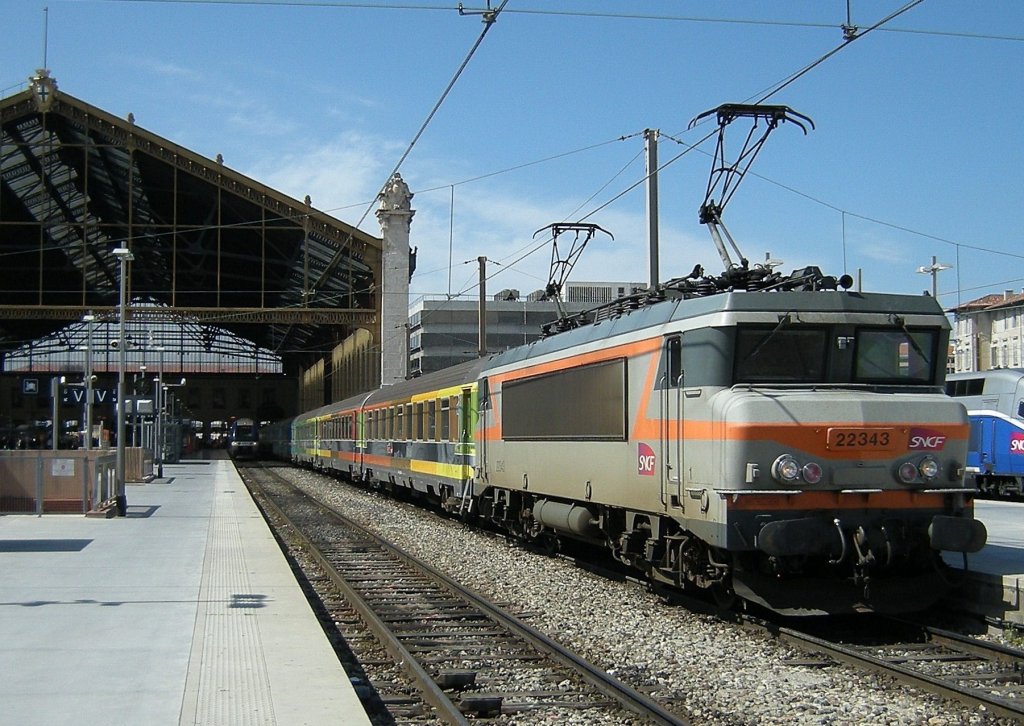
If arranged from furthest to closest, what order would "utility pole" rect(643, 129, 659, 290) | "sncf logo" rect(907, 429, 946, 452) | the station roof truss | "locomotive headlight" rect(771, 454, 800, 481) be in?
1. the station roof truss
2. "utility pole" rect(643, 129, 659, 290)
3. "sncf logo" rect(907, 429, 946, 452)
4. "locomotive headlight" rect(771, 454, 800, 481)

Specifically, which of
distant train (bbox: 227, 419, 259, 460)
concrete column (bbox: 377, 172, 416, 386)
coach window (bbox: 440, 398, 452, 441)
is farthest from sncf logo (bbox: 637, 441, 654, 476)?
distant train (bbox: 227, 419, 259, 460)

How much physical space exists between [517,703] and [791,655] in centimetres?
→ 271

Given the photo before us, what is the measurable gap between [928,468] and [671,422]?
2409 millimetres

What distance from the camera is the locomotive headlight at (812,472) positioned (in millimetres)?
10141

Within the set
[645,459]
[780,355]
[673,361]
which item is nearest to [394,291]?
[645,459]

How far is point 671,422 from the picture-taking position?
11.3 m

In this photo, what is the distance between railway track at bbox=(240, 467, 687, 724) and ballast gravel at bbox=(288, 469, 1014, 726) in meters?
0.30

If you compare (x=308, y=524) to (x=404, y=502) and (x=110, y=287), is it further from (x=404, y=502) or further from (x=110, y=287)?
(x=110, y=287)

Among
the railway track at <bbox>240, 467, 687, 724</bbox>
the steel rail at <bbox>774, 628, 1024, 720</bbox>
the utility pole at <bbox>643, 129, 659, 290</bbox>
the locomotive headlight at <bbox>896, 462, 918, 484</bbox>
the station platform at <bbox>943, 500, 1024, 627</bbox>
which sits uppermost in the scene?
the utility pole at <bbox>643, 129, 659, 290</bbox>

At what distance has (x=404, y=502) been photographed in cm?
3117

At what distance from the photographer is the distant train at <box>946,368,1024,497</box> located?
2902 centimetres

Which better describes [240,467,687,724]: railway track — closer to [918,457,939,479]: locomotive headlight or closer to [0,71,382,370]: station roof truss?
[918,457,939,479]: locomotive headlight

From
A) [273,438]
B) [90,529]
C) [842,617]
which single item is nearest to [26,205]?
[273,438]

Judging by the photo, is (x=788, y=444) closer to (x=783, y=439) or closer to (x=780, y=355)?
(x=783, y=439)
